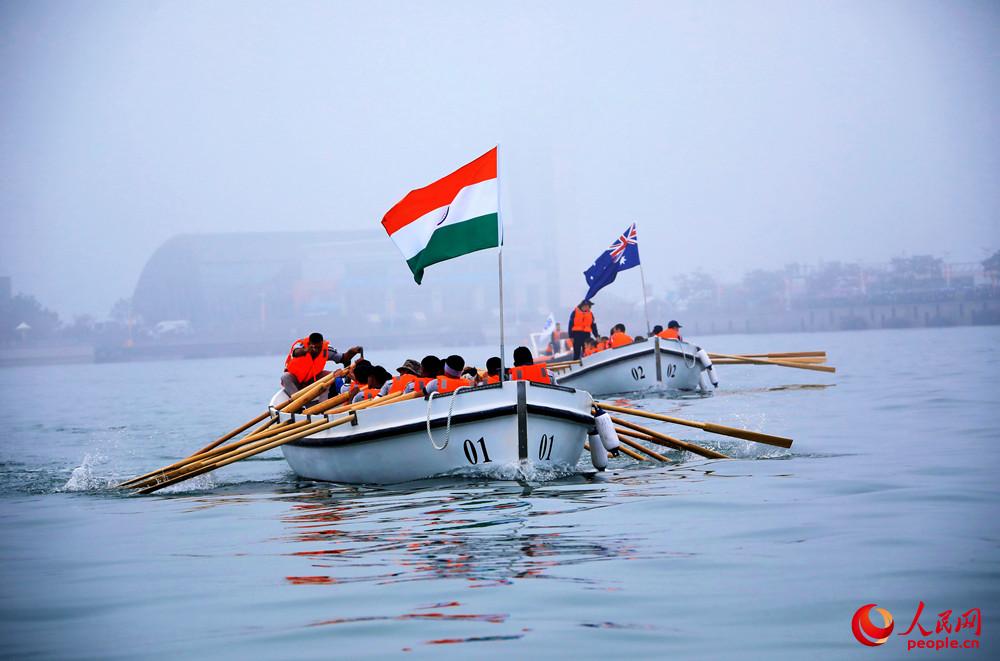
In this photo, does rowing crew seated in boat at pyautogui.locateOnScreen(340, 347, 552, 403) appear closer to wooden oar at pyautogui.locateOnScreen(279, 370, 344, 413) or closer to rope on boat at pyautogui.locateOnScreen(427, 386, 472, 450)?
rope on boat at pyautogui.locateOnScreen(427, 386, 472, 450)

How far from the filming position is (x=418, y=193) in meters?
14.7

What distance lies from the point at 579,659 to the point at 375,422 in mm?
8068

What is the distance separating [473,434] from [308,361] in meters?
6.09

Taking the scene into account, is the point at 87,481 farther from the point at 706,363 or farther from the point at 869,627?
the point at 706,363

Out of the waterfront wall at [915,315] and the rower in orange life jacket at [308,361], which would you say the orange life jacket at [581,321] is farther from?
the waterfront wall at [915,315]

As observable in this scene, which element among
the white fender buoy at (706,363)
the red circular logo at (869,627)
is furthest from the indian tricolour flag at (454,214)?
the white fender buoy at (706,363)

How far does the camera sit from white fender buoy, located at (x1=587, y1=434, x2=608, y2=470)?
14969mm

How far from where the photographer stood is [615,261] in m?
30.8

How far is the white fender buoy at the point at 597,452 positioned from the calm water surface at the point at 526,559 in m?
0.22

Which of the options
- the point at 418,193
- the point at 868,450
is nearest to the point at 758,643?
the point at 418,193

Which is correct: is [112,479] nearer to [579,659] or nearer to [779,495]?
[779,495]

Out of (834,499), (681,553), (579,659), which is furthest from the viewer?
(834,499)

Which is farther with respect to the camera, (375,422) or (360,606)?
(375,422)

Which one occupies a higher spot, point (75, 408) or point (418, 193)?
point (418, 193)
